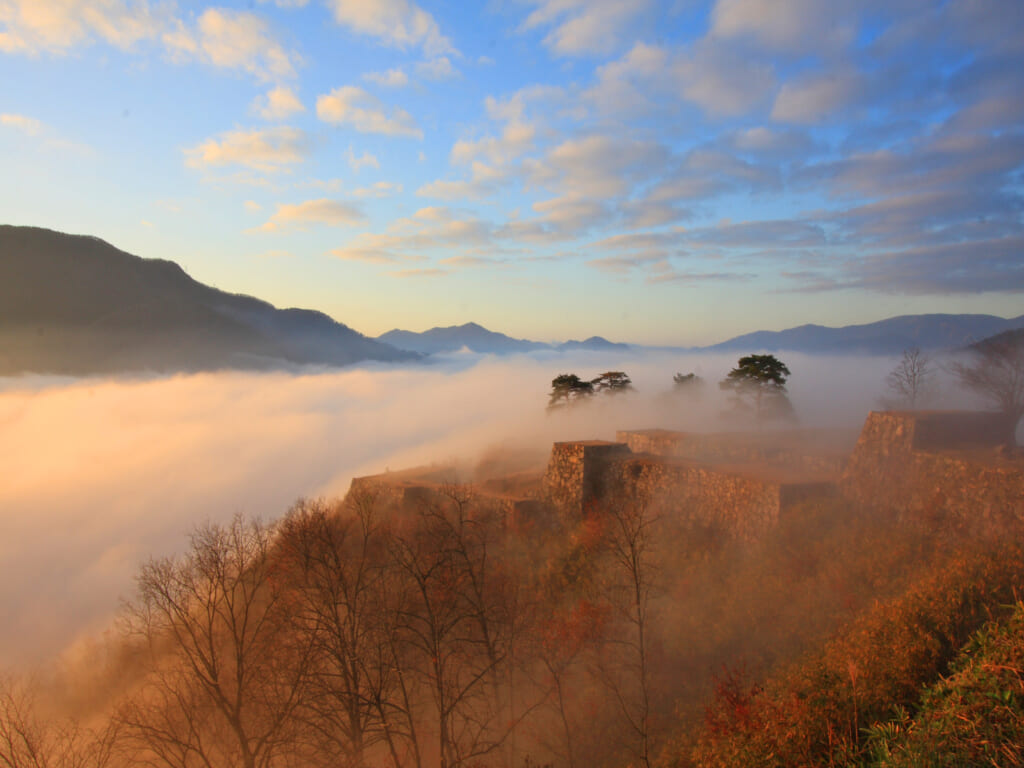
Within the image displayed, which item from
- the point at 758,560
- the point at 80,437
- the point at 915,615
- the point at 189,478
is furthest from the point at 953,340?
the point at 80,437

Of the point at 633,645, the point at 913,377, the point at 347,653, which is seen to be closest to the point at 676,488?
the point at 633,645

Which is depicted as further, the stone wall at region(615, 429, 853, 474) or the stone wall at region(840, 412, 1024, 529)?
the stone wall at region(615, 429, 853, 474)

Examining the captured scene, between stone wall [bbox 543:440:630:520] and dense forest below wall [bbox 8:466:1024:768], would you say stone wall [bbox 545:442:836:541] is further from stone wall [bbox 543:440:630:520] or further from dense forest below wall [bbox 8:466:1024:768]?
dense forest below wall [bbox 8:466:1024:768]

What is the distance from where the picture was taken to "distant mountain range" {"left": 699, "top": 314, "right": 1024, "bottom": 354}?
7756 centimetres

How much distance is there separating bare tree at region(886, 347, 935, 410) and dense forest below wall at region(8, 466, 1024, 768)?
22.4 metres

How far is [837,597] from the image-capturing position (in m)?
14.7

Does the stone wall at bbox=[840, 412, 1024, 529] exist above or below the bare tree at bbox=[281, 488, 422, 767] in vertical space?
above

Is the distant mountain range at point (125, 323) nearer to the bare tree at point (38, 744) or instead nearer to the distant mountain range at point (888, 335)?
the distant mountain range at point (888, 335)

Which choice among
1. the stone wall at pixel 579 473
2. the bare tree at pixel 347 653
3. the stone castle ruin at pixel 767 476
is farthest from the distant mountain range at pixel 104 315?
the stone wall at pixel 579 473

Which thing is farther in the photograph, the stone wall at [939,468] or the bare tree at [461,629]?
the bare tree at [461,629]

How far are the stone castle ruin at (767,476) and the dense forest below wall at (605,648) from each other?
684mm

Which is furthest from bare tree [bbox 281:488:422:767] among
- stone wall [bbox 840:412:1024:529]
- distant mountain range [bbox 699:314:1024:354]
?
distant mountain range [bbox 699:314:1024:354]

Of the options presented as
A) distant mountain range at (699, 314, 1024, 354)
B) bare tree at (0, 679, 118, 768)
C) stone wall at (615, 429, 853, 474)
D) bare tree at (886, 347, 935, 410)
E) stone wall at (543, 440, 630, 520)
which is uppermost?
distant mountain range at (699, 314, 1024, 354)

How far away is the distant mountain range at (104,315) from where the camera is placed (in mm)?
118188
